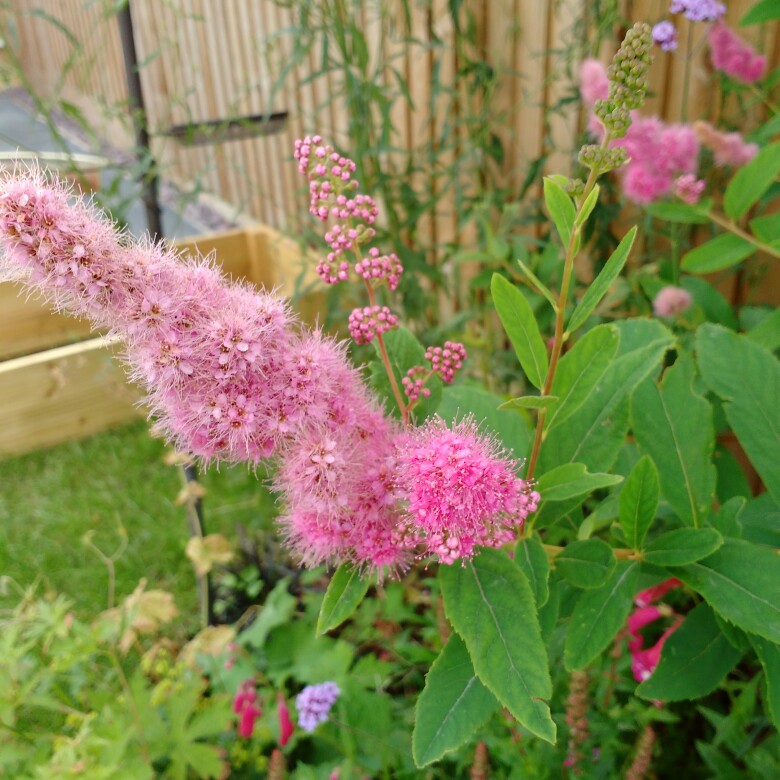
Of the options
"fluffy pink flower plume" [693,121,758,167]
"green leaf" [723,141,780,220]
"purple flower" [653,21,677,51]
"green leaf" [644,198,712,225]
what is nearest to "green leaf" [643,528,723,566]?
"green leaf" [723,141,780,220]

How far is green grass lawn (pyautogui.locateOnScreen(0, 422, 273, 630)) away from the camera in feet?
6.04

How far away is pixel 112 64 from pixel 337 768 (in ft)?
10.6

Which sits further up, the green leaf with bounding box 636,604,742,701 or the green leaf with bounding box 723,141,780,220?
the green leaf with bounding box 723,141,780,220

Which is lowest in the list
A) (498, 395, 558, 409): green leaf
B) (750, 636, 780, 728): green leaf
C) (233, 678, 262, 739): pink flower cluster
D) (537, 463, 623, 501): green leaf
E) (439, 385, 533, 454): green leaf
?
(233, 678, 262, 739): pink flower cluster

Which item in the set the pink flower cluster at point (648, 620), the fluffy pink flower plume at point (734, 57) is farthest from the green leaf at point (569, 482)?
the fluffy pink flower plume at point (734, 57)

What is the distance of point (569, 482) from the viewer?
534 mm

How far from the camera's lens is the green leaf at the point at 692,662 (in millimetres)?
669

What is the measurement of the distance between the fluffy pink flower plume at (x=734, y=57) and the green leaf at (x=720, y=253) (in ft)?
1.10

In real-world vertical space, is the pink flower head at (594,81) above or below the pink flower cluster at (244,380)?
above

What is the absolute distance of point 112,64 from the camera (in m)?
3.28

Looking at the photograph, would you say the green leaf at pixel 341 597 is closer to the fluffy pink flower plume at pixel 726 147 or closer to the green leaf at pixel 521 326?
the green leaf at pixel 521 326

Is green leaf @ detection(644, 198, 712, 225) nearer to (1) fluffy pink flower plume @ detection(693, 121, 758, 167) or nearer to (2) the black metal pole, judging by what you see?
(1) fluffy pink flower plume @ detection(693, 121, 758, 167)

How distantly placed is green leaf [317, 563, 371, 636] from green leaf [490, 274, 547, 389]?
20cm

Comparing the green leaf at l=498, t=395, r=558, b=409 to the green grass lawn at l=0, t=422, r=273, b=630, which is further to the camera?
the green grass lawn at l=0, t=422, r=273, b=630
